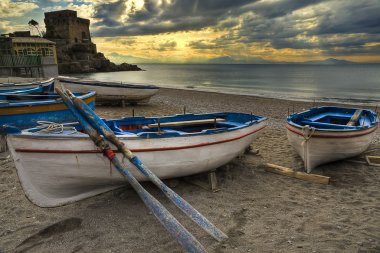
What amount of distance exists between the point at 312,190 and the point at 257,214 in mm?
1883

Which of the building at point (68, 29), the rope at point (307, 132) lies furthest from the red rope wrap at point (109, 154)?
the building at point (68, 29)

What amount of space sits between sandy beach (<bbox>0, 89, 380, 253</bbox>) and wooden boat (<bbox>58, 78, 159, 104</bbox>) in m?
9.62

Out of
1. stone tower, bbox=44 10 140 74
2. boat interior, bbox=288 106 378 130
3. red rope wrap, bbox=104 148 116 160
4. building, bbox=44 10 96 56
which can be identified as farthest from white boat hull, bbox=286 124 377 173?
building, bbox=44 10 96 56

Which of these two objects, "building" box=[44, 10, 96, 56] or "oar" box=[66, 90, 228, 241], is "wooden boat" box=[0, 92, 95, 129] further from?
"building" box=[44, 10, 96, 56]

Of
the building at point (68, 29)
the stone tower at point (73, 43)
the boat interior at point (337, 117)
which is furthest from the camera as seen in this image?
the building at point (68, 29)

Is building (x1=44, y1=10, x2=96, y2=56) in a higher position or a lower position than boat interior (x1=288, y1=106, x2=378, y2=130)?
higher

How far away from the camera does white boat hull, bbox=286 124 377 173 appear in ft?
22.4

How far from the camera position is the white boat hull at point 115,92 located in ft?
52.8

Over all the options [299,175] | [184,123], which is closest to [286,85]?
[299,175]

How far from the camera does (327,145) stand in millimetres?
6887

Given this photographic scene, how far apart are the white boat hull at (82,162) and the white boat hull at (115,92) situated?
39.8 feet

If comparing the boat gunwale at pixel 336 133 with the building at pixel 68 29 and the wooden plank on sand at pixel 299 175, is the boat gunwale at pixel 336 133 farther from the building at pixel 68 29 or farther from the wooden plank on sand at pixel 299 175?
the building at pixel 68 29

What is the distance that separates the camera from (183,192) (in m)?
5.92

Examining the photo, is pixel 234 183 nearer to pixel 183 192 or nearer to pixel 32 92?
pixel 183 192
